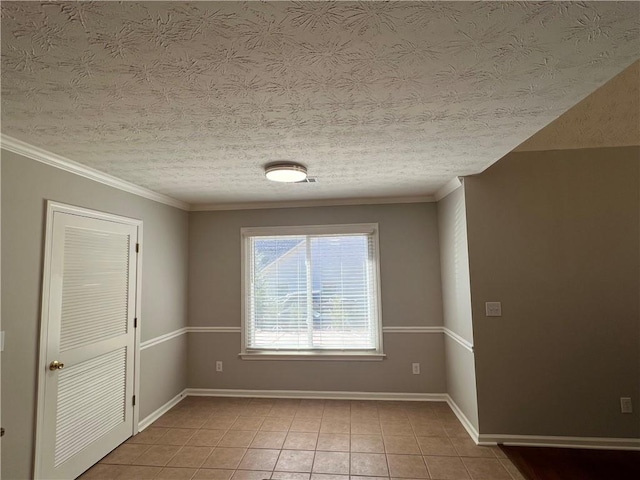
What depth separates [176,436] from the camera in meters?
3.01

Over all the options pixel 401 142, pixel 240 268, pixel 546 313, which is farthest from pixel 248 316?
pixel 546 313

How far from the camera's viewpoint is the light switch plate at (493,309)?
2.85 meters

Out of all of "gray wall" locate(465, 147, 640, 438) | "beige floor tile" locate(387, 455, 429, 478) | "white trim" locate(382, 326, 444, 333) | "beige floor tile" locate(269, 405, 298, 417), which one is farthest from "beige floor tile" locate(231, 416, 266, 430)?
"gray wall" locate(465, 147, 640, 438)

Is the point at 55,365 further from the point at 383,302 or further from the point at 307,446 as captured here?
the point at 383,302

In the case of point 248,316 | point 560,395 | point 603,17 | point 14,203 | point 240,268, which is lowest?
point 560,395

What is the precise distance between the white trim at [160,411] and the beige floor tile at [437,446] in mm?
2665

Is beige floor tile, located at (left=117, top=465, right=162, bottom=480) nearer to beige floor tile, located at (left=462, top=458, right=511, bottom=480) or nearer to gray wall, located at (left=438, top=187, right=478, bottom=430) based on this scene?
beige floor tile, located at (left=462, top=458, right=511, bottom=480)

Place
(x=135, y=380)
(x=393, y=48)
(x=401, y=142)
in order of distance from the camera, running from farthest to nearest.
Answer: (x=135, y=380)
(x=401, y=142)
(x=393, y=48)

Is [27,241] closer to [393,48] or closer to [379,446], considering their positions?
[393,48]

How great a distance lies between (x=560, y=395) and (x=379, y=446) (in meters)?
1.62

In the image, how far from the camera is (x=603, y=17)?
1.05 m

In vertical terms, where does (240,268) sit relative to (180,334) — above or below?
above

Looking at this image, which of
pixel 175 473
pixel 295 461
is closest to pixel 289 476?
pixel 295 461

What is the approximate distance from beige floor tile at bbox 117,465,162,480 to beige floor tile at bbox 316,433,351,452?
4.26ft
